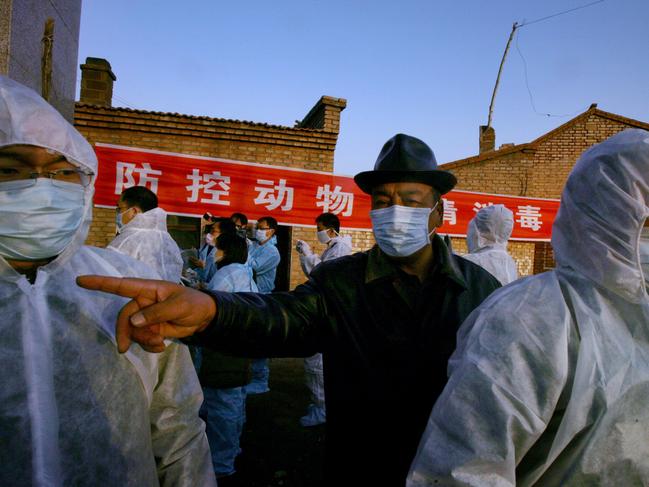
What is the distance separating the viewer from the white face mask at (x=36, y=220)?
118 centimetres

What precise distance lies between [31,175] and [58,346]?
478 millimetres

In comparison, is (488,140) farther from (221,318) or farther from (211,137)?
(221,318)

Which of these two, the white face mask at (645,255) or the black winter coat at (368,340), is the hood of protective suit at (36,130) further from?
the white face mask at (645,255)

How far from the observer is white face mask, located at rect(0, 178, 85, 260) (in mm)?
1180

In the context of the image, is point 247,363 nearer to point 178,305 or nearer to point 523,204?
point 178,305

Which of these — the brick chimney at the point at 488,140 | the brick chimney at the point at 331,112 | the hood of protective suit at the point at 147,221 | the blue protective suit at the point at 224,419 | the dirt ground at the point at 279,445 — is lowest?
the dirt ground at the point at 279,445

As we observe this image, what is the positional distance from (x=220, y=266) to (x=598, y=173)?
3699 mm

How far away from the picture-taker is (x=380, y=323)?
5.66 feet

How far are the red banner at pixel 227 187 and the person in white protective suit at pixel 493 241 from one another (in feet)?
13.3

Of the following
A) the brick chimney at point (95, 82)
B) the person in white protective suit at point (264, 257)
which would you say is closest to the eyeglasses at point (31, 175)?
the person in white protective suit at point (264, 257)

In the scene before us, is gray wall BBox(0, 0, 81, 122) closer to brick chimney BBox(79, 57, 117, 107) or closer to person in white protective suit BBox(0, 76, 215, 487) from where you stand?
person in white protective suit BBox(0, 76, 215, 487)

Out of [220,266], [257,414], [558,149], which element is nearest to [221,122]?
[220,266]

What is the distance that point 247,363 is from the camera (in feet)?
12.3

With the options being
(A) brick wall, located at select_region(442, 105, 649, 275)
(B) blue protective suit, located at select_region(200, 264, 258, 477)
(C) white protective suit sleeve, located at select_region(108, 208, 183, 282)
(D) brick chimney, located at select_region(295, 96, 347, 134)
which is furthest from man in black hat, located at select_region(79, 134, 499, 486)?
(A) brick wall, located at select_region(442, 105, 649, 275)
